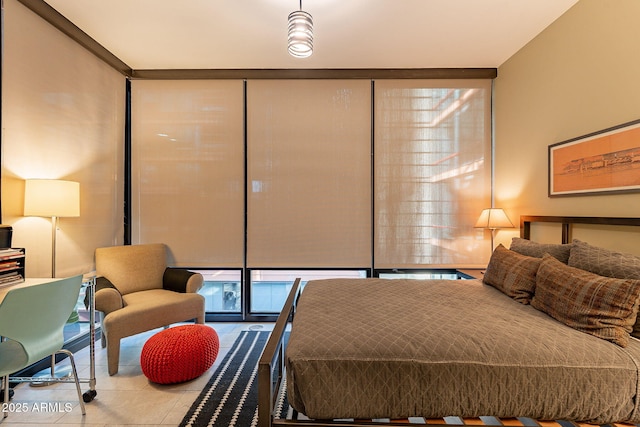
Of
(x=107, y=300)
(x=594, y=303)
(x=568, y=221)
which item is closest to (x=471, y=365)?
(x=594, y=303)

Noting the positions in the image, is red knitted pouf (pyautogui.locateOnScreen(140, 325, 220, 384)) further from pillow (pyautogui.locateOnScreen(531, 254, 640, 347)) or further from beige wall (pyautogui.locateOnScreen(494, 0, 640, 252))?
beige wall (pyautogui.locateOnScreen(494, 0, 640, 252))

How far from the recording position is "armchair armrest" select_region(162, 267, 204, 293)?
2934mm

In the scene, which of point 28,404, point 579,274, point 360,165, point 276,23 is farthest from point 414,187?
point 28,404

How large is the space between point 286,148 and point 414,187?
1.56 m

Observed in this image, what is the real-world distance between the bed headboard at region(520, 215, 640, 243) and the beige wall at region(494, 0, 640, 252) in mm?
77

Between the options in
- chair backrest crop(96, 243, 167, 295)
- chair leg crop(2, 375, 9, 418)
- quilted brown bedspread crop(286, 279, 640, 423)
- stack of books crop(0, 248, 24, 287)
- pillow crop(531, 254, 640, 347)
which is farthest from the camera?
chair backrest crop(96, 243, 167, 295)

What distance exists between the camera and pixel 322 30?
8.56 feet

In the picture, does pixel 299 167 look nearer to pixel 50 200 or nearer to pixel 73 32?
pixel 50 200

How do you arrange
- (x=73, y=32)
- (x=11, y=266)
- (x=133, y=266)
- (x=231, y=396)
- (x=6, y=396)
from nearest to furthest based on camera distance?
(x=6, y=396) < (x=11, y=266) < (x=231, y=396) < (x=73, y=32) < (x=133, y=266)

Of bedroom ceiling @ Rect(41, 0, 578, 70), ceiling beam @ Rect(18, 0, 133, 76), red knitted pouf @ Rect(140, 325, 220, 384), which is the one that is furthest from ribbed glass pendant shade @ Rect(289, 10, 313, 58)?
red knitted pouf @ Rect(140, 325, 220, 384)

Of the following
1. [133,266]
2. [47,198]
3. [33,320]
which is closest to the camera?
[33,320]

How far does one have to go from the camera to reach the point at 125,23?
254cm

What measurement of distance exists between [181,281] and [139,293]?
39cm

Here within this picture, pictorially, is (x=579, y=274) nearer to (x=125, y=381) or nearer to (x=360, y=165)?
(x=360, y=165)
